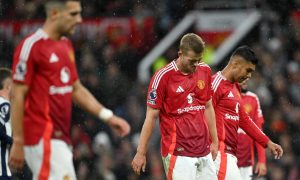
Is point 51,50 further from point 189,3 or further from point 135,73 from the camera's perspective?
point 189,3

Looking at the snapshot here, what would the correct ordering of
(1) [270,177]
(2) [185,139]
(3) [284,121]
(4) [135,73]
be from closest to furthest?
(2) [185,139] < (1) [270,177] < (3) [284,121] < (4) [135,73]

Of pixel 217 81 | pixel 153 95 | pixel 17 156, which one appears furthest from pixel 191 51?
pixel 17 156

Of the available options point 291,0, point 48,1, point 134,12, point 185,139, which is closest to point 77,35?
point 134,12

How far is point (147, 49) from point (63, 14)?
14.1 meters

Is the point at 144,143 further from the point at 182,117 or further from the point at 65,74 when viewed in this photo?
the point at 65,74

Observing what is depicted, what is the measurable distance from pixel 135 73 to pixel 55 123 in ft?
44.8

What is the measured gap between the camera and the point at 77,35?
21781mm

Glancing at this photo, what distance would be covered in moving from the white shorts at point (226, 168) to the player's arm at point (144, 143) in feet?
3.49

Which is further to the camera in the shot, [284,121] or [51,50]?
[284,121]

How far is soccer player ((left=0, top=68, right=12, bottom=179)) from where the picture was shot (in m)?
9.83

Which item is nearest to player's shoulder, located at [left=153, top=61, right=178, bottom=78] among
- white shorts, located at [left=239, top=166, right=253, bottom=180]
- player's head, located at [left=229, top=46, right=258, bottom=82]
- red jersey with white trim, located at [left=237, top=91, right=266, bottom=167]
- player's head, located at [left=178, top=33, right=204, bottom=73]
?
player's head, located at [left=178, top=33, right=204, bottom=73]

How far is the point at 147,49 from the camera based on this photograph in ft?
71.0

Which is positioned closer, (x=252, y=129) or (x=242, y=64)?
(x=242, y=64)

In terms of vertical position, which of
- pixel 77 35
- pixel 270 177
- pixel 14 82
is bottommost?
pixel 270 177
